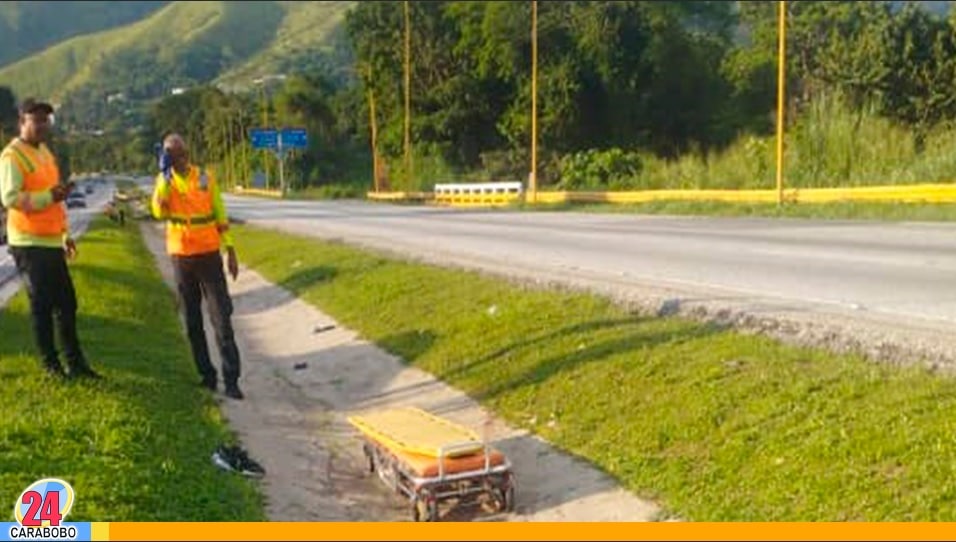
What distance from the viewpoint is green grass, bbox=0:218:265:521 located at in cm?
565

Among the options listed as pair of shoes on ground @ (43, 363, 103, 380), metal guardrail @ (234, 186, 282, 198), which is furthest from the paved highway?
metal guardrail @ (234, 186, 282, 198)

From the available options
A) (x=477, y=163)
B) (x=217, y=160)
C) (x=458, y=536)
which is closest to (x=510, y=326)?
(x=458, y=536)

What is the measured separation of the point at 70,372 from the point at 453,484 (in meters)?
3.56

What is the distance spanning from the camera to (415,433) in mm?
7129

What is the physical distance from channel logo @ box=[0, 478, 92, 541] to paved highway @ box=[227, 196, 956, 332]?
595 centimetres

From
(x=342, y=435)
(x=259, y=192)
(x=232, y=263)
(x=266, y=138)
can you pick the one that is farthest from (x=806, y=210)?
(x=259, y=192)

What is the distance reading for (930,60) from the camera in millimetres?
33156

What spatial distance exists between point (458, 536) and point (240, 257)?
2313 centimetres

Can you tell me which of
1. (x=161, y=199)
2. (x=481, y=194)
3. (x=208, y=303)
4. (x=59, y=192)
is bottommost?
(x=481, y=194)

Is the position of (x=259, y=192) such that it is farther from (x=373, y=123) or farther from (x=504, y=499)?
(x=504, y=499)

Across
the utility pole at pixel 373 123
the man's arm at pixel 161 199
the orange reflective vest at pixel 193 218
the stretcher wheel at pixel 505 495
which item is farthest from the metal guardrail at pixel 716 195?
the stretcher wheel at pixel 505 495

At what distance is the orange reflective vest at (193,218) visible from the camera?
9.05 m

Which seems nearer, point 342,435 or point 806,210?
point 342,435

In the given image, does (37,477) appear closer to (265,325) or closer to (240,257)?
(265,325)
